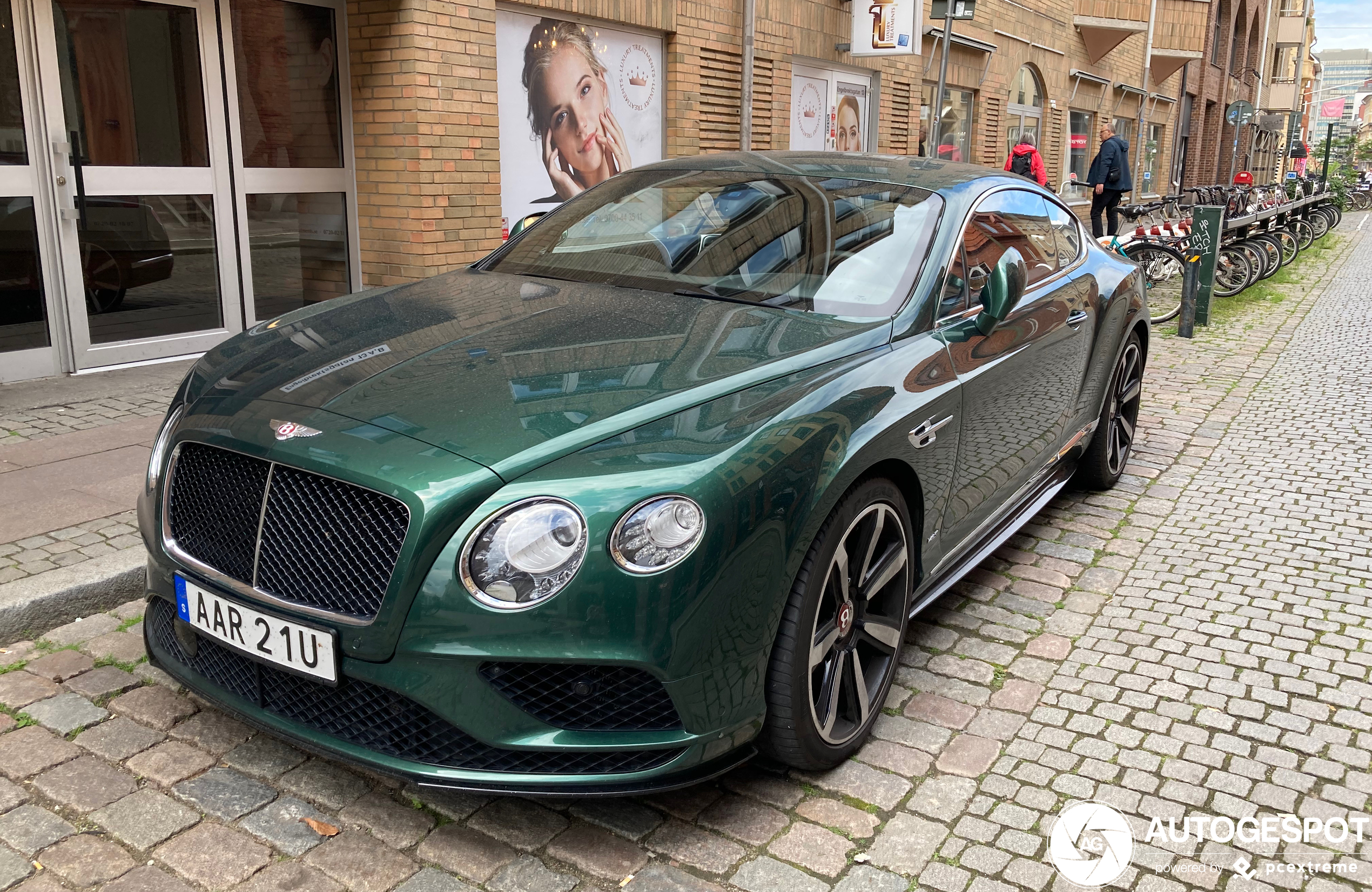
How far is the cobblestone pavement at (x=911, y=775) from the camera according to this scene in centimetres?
247

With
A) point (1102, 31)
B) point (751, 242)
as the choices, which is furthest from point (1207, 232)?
point (1102, 31)

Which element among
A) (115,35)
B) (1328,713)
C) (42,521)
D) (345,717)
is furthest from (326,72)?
(1328,713)

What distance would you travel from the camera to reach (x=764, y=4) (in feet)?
37.6

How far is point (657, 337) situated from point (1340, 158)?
7881cm

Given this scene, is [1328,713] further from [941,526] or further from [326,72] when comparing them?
[326,72]

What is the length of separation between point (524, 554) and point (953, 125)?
1639 cm

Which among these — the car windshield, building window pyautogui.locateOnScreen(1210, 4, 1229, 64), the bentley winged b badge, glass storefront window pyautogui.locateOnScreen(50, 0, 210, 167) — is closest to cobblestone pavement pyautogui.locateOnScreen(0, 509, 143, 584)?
the bentley winged b badge

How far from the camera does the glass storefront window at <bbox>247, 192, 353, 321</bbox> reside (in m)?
7.71

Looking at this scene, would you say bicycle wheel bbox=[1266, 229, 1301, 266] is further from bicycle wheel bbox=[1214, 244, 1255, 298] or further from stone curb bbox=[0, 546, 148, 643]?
stone curb bbox=[0, 546, 148, 643]

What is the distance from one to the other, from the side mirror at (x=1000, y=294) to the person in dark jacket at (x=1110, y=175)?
11.4 metres

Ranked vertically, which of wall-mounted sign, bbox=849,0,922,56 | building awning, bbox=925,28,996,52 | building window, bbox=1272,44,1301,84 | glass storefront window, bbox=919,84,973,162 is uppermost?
building window, bbox=1272,44,1301,84

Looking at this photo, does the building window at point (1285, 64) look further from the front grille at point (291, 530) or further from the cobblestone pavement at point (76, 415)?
the front grille at point (291, 530)

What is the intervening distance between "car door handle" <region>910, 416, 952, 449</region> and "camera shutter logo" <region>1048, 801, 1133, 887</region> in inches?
39.8

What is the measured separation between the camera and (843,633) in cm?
282
